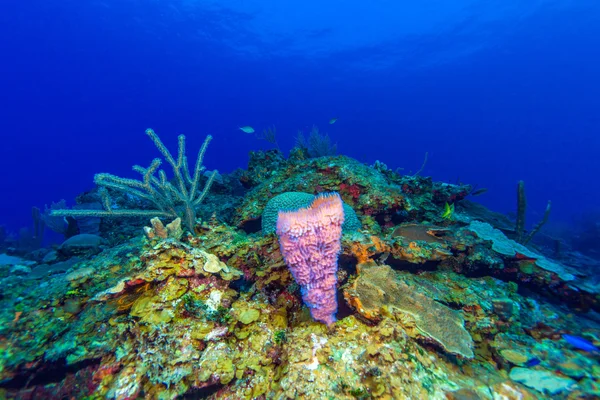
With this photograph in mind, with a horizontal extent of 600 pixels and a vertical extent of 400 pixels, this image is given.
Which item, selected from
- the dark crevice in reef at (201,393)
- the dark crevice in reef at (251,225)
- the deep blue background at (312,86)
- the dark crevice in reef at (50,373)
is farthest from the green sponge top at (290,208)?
the deep blue background at (312,86)

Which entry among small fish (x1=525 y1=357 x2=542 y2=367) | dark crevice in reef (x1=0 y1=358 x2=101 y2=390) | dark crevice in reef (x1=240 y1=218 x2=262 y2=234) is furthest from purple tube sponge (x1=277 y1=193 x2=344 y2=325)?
dark crevice in reef (x1=240 y1=218 x2=262 y2=234)

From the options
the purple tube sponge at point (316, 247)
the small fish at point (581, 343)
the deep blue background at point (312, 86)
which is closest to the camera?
the purple tube sponge at point (316, 247)

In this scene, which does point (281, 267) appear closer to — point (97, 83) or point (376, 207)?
point (376, 207)

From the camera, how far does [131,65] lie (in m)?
67.6

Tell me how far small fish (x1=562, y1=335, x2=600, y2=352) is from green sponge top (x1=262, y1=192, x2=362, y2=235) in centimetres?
236

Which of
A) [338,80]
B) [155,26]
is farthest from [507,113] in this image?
[155,26]

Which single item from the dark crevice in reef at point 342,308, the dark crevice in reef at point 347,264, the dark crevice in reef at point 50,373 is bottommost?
the dark crevice in reef at point 342,308

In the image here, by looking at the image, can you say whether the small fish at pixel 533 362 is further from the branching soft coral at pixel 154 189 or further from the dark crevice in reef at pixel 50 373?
the branching soft coral at pixel 154 189

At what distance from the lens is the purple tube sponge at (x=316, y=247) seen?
1982 millimetres

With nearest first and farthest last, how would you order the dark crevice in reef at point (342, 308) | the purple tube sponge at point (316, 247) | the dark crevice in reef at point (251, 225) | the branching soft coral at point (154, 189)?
the purple tube sponge at point (316, 247)
the dark crevice in reef at point (342, 308)
the branching soft coral at point (154, 189)
the dark crevice in reef at point (251, 225)

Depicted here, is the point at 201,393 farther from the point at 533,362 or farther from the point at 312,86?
the point at 312,86

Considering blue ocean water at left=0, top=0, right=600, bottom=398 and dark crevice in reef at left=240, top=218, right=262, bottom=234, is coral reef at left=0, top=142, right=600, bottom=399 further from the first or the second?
dark crevice in reef at left=240, top=218, right=262, bottom=234

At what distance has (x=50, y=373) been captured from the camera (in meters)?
2.02

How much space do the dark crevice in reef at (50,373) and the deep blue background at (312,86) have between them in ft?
163
